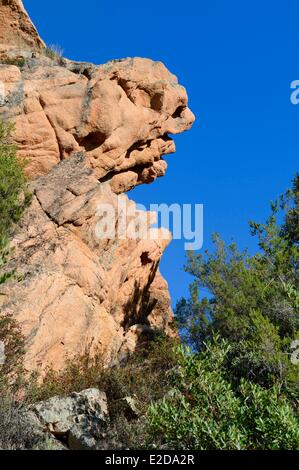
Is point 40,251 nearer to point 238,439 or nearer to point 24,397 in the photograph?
point 24,397

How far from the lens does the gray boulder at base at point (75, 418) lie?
38.0ft

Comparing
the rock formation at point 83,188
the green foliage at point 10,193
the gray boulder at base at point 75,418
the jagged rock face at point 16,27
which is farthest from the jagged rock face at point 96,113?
the gray boulder at base at point 75,418

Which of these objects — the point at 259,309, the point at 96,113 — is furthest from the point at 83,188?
the point at 259,309

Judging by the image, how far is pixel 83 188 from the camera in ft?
65.6

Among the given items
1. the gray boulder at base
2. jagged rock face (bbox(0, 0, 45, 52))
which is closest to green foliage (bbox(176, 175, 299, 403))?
the gray boulder at base

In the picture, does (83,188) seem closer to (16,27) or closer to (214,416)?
(16,27)

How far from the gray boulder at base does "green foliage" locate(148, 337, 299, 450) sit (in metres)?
1.46

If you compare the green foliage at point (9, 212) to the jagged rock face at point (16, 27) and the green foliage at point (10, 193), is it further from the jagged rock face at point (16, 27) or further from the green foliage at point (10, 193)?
the jagged rock face at point (16, 27)

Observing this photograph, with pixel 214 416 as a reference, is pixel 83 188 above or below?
above

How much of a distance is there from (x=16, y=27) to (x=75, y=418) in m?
20.0

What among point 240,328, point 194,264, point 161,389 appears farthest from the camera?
point 194,264
